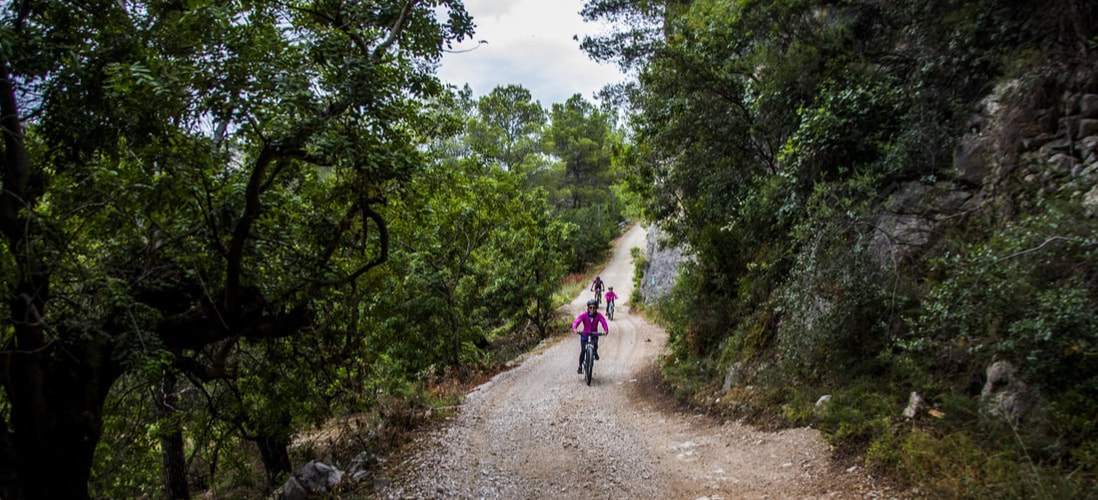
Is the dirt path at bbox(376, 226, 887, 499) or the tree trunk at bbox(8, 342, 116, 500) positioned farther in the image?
the dirt path at bbox(376, 226, 887, 499)

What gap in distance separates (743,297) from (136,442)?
1082cm

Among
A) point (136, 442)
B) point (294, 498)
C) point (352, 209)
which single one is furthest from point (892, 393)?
point (136, 442)

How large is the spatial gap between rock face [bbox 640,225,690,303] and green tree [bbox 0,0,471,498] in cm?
1857

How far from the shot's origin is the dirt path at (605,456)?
17.9 ft

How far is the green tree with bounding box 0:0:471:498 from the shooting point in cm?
397

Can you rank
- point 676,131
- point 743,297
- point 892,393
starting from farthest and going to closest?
point 676,131, point 743,297, point 892,393

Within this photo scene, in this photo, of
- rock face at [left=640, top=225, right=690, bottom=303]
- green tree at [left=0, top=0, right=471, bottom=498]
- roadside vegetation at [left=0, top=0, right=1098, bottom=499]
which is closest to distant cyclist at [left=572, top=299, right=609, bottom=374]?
roadside vegetation at [left=0, top=0, right=1098, bottom=499]

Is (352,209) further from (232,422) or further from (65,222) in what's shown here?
(232,422)

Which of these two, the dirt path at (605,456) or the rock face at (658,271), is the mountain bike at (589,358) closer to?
the dirt path at (605,456)

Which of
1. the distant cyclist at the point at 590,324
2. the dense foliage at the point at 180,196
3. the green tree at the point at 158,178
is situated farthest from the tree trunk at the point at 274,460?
the distant cyclist at the point at 590,324

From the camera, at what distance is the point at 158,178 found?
4.42 meters

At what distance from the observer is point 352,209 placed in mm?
5215

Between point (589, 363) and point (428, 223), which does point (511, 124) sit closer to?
point (589, 363)

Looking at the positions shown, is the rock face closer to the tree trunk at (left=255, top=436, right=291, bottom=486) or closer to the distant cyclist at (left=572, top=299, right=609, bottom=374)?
the distant cyclist at (left=572, top=299, right=609, bottom=374)
